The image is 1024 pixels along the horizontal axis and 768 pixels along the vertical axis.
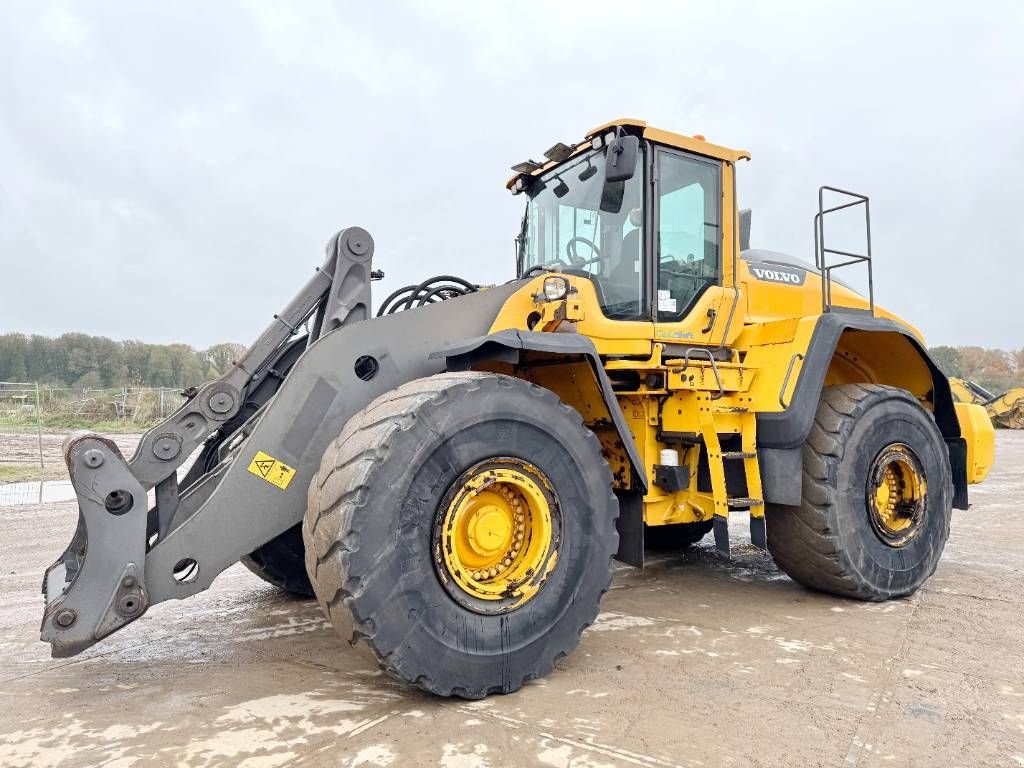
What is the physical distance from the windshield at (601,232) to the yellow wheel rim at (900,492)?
6.74 feet

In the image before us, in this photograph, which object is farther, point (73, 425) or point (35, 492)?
point (73, 425)

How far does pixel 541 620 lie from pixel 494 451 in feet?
2.53

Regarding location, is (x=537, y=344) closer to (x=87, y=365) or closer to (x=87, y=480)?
(x=87, y=480)

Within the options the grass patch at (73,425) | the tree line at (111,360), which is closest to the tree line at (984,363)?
the tree line at (111,360)

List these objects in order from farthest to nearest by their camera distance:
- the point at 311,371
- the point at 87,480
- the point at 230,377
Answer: the point at 230,377 < the point at 311,371 < the point at 87,480

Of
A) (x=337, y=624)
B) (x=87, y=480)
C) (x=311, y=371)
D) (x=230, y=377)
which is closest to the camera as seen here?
(x=337, y=624)

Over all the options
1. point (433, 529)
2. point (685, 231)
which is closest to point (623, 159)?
point (685, 231)

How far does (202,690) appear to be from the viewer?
3.18 meters

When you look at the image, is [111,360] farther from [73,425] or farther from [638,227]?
[638,227]

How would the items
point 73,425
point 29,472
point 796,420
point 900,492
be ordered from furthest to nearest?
point 73,425
point 29,472
point 900,492
point 796,420

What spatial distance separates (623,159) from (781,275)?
196 cm

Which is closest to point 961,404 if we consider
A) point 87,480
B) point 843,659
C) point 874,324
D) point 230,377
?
point 874,324

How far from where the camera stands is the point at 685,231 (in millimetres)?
4668

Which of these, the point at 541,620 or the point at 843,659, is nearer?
the point at 541,620
